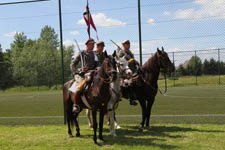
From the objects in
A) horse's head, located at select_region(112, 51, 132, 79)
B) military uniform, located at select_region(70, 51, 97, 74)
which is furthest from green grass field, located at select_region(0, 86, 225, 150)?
military uniform, located at select_region(70, 51, 97, 74)

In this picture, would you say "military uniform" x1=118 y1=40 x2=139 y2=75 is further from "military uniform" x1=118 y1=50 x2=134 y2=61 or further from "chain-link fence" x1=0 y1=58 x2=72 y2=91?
"chain-link fence" x1=0 y1=58 x2=72 y2=91

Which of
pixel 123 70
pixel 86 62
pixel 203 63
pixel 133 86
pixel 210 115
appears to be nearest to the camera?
pixel 123 70

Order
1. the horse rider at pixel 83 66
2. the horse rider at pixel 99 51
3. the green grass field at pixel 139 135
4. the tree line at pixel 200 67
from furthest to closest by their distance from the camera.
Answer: the tree line at pixel 200 67
the horse rider at pixel 99 51
the horse rider at pixel 83 66
the green grass field at pixel 139 135

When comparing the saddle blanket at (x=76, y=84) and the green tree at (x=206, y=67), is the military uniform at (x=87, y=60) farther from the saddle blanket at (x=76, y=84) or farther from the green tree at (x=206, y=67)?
the green tree at (x=206, y=67)

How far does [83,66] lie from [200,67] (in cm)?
2250

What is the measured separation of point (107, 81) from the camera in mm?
6426

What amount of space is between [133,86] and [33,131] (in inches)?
151

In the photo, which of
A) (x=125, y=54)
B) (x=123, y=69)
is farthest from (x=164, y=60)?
(x=123, y=69)

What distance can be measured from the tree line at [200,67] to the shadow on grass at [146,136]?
1758cm

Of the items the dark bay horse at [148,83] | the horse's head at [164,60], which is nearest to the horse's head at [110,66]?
the dark bay horse at [148,83]

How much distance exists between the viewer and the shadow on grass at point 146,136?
21.4 ft

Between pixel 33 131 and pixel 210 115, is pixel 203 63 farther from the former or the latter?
pixel 33 131

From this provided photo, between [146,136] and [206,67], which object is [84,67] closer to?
[146,136]

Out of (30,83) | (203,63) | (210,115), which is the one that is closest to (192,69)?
(203,63)
